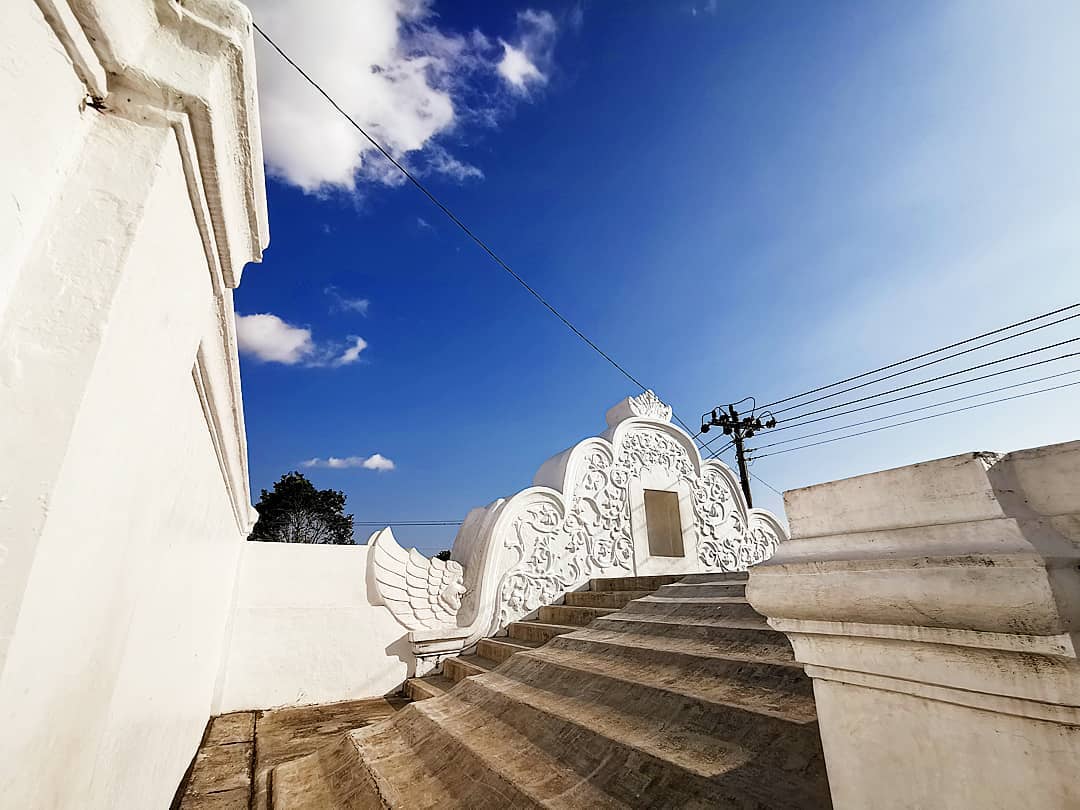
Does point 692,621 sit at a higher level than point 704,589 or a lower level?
lower

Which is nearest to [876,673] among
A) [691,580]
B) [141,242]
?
[141,242]

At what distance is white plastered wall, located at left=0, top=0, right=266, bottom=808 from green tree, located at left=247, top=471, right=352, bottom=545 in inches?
786

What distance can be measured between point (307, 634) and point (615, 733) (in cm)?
333

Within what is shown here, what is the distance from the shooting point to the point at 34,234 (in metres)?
0.64

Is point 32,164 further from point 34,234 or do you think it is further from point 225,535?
point 225,535

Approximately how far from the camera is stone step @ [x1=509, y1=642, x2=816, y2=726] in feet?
5.84

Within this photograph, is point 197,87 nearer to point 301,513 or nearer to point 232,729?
point 232,729

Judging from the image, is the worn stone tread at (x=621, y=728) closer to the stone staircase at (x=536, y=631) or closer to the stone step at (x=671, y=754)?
the stone step at (x=671, y=754)

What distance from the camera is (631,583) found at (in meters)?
4.92

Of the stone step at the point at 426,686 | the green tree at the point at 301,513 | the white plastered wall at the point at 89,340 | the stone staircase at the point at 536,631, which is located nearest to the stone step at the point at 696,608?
the stone staircase at the point at 536,631

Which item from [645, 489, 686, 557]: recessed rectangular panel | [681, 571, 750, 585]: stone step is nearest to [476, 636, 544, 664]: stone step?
[681, 571, 750, 585]: stone step

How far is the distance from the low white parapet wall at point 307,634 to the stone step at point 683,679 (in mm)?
1843

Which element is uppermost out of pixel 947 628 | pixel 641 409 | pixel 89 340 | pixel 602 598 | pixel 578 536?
pixel 641 409

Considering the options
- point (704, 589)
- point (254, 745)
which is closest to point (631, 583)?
point (704, 589)
